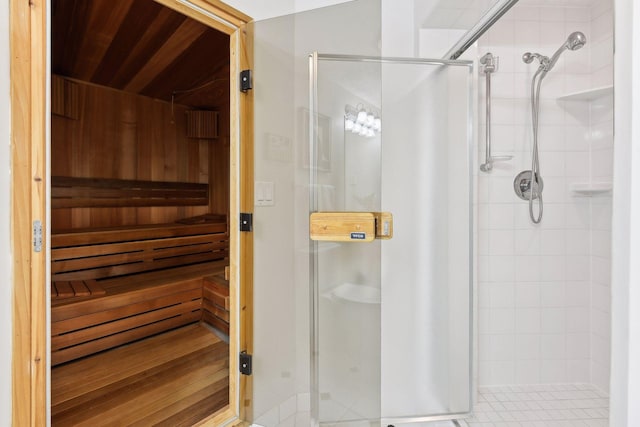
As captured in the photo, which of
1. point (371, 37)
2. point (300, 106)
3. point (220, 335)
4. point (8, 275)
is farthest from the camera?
point (220, 335)

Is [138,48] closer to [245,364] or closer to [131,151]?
[131,151]

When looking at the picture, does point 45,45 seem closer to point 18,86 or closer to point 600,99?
point 18,86

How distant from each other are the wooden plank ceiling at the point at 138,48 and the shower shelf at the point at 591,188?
260cm

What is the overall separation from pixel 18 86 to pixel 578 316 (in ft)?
9.88

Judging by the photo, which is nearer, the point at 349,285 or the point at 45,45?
the point at 45,45

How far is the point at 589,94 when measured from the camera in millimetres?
1933

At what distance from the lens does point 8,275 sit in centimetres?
96

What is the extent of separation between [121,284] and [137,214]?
132 centimetres

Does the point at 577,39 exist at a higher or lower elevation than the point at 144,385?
higher


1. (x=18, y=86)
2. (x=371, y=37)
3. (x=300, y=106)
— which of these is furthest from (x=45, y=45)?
(x=371, y=37)

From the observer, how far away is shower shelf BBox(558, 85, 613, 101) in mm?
1864

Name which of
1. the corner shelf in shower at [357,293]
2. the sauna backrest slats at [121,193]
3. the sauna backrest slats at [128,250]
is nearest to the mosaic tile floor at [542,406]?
the corner shelf in shower at [357,293]

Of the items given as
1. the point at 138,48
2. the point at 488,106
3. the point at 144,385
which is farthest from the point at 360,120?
the point at 138,48

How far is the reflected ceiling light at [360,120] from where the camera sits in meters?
1.47
